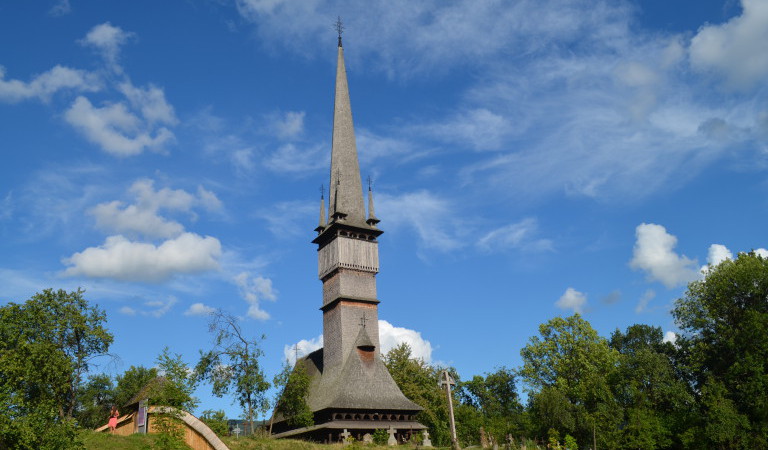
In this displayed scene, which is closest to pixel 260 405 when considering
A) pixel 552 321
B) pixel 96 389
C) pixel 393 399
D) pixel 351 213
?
pixel 393 399

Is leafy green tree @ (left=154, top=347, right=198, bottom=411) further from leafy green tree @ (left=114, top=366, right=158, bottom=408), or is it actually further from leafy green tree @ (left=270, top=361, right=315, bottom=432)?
leafy green tree @ (left=114, top=366, right=158, bottom=408)

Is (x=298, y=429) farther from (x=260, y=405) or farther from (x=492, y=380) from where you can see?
(x=492, y=380)

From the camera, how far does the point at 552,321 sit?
62.2 m

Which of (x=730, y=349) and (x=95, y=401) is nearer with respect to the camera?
(x=730, y=349)

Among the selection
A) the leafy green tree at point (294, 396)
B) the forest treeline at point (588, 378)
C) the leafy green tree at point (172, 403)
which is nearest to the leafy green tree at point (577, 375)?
the forest treeline at point (588, 378)

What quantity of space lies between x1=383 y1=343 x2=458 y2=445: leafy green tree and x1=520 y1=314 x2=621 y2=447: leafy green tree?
28.5 ft

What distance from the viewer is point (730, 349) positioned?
46969 mm

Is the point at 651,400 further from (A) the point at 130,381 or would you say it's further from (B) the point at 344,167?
(A) the point at 130,381

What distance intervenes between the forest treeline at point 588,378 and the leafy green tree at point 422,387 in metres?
0.13

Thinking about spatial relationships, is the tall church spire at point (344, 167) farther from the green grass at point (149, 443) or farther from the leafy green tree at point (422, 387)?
the green grass at point (149, 443)

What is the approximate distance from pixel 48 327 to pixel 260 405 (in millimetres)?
15628

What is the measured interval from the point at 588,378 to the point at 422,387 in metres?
15.0

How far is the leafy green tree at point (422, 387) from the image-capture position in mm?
54906

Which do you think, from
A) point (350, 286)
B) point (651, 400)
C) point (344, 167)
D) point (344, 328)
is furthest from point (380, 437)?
point (344, 167)
